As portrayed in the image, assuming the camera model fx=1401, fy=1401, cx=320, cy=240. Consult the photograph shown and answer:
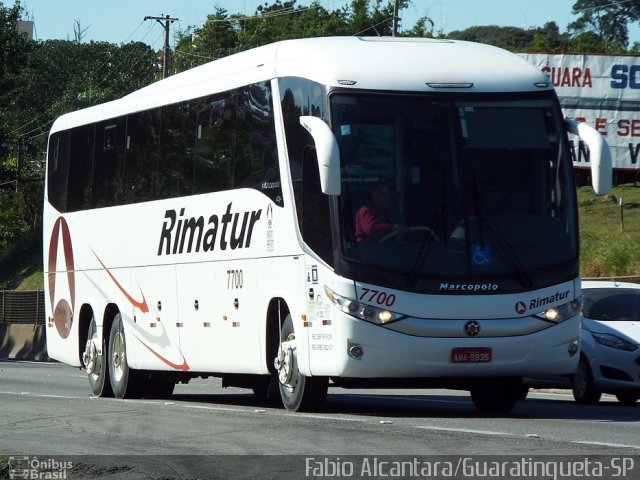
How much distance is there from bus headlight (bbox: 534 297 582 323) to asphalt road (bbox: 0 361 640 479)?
98 cm

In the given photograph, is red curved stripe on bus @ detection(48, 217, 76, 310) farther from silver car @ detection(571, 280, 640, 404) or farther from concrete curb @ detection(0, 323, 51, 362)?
concrete curb @ detection(0, 323, 51, 362)

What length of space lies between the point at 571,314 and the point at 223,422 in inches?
139

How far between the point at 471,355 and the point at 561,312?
3.40 ft

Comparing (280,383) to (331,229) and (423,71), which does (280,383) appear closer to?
(331,229)

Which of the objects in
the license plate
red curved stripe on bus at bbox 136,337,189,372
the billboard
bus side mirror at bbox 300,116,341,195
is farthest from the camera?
the billboard

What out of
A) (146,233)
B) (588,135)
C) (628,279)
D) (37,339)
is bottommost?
(37,339)

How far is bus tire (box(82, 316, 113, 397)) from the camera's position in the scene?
19.9 metres

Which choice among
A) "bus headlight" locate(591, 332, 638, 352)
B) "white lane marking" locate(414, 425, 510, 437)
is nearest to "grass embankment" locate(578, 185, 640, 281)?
"bus headlight" locate(591, 332, 638, 352)

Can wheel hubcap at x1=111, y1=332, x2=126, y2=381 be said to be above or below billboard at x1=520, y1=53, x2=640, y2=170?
below

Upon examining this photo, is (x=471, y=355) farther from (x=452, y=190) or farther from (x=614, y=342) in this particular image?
(x=614, y=342)

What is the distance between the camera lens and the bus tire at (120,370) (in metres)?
19.3

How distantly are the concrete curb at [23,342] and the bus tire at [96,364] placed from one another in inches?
724

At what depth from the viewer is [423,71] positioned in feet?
45.6

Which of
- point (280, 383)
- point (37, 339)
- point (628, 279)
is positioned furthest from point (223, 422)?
point (37, 339)
